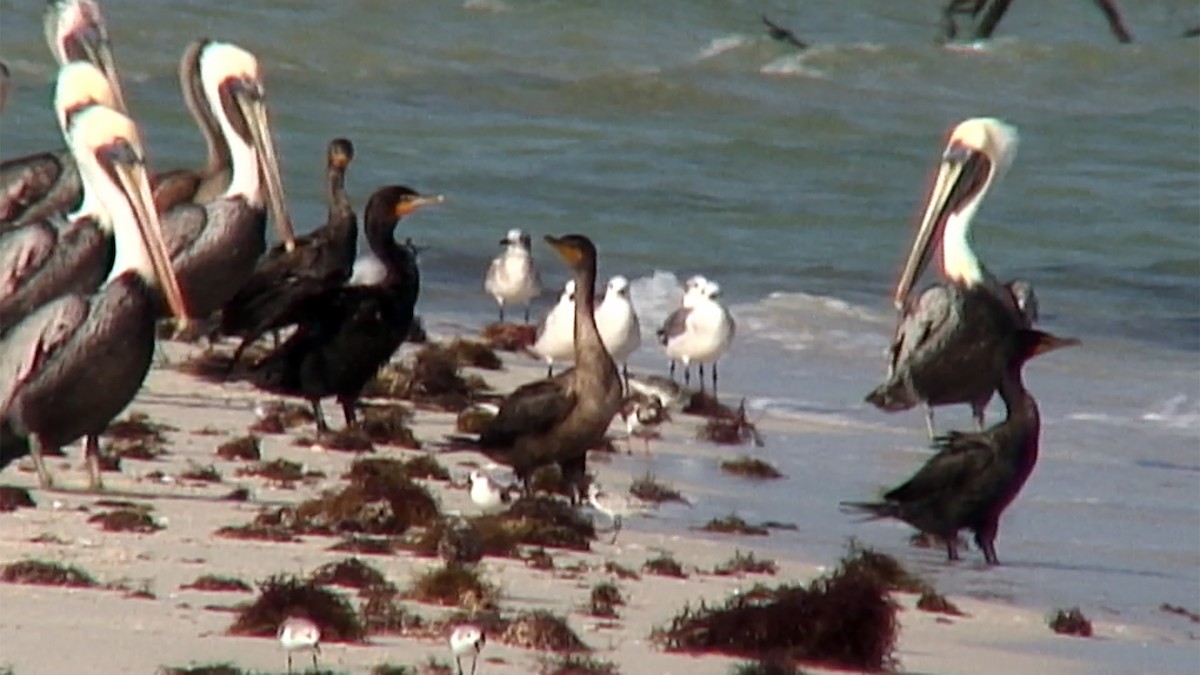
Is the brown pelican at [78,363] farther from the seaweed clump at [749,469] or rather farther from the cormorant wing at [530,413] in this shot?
the seaweed clump at [749,469]

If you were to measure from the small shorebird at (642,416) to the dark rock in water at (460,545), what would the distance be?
3110mm

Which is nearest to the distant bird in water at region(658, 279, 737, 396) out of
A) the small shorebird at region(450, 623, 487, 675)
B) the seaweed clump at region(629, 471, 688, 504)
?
the seaweed clump at region(629, 471, 688, 504)

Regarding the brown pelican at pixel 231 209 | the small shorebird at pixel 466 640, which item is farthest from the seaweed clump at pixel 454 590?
the brown pelican at pixel 231 209

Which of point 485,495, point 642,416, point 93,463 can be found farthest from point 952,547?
point 93,463

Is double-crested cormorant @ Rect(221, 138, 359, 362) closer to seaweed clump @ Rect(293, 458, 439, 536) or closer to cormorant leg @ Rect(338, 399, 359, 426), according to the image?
cormorant leg @ Rect(338, 399, 359, 426)

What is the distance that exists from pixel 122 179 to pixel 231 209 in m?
3.01

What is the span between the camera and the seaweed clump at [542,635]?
664 centimetres

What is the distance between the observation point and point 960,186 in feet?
46.0

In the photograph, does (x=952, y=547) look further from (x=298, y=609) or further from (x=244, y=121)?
(x=244, y=121)

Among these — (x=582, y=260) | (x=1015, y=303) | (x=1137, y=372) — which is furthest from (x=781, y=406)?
(x=1137, y=372)

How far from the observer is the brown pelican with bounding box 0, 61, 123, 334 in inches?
395

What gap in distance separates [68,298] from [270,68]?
22.0m

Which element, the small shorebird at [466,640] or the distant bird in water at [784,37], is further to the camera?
the distant bird in water at [784,37]

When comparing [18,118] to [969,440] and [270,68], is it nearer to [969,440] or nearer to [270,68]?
[270,68]
